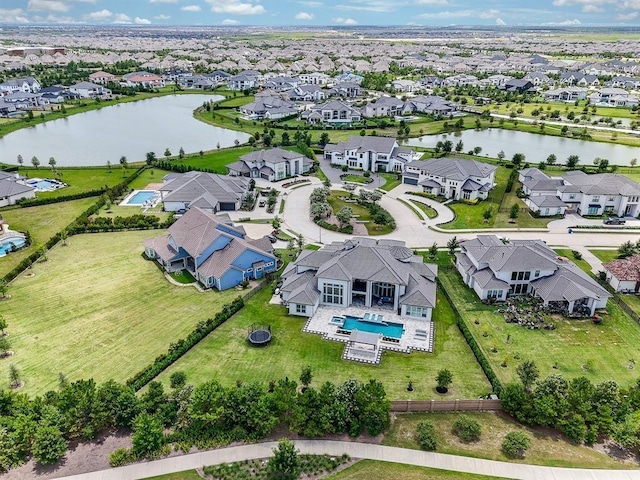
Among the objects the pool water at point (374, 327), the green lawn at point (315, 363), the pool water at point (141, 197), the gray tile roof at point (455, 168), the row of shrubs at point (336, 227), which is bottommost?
the pool water at point (374, 327)

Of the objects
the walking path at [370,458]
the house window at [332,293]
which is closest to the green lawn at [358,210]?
the house window at [332,293]

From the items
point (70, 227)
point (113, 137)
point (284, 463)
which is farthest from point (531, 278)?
point (113, 137)

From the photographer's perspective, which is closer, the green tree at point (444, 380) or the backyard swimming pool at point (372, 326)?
the green tree at point (444, 380)

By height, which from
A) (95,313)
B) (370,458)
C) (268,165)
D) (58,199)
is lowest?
(370,458)

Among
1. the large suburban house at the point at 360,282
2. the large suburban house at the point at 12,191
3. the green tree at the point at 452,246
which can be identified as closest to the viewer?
the large suburban house at the point at 360,282

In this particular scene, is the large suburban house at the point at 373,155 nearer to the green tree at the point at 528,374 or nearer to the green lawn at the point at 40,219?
the green lawn at the point at 40,219

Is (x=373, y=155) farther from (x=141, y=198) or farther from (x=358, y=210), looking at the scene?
(x=141, y=198)

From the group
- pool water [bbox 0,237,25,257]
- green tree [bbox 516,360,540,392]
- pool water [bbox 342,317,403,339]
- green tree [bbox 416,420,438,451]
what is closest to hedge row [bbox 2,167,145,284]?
pool water [bbox 0,237,25,257]
